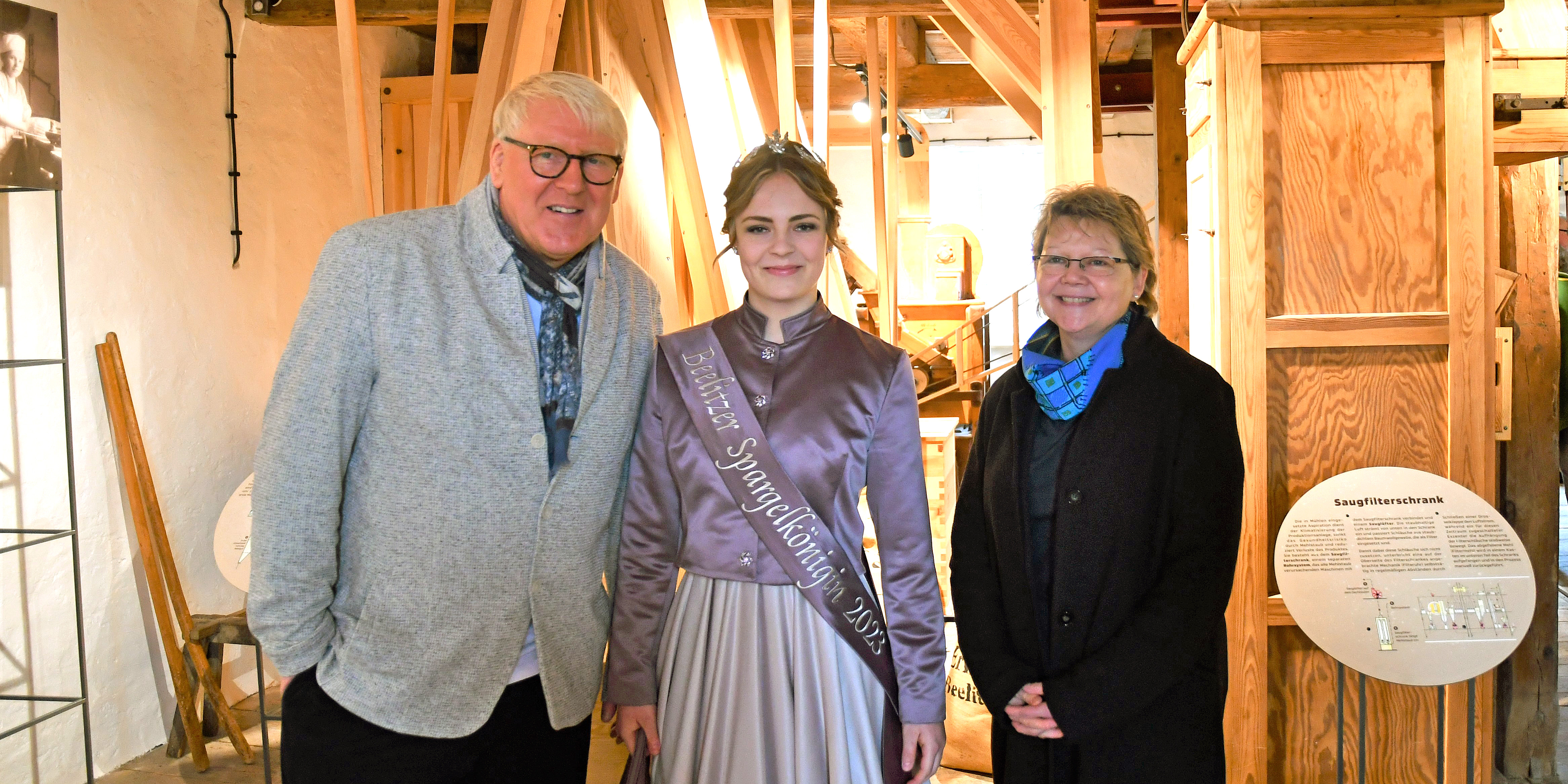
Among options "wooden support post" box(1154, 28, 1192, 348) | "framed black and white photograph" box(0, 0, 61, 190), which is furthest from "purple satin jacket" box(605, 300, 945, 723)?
"wooden support post" box(1154, 28, 1192, 348)

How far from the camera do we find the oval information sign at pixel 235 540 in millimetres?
3023

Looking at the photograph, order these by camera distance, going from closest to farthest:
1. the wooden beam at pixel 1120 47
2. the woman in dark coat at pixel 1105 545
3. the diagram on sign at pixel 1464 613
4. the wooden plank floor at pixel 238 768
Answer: the woman in dark coat at pixel 1105 545
the diagram on sign at pixel 1464 613
the wooden plank floor at pixel 238 768
the wooden beam at pixel 1120 47

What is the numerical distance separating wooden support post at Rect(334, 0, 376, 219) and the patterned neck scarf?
1.45 meters

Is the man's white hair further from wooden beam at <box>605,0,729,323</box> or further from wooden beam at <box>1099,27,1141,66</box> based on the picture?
wooden beam at <box>1099,27,1141,66</box>

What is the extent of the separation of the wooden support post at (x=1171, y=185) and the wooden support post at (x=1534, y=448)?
257 centimetres

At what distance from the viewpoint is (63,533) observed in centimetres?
294

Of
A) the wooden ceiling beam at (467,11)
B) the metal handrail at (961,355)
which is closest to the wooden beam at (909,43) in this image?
the metal handrail at (961,355)

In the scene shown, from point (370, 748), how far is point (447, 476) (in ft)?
1.32

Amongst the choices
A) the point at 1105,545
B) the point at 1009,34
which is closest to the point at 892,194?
the point at 1009,34

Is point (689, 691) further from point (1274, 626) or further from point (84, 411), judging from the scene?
point (84, 411)

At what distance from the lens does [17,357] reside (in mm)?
3312

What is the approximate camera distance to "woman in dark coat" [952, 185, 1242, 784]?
1645mm

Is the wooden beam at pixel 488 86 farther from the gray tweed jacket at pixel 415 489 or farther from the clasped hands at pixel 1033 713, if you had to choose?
the clasped hands at pixel 1033 713

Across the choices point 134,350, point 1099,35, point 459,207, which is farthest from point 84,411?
point 1099,35
